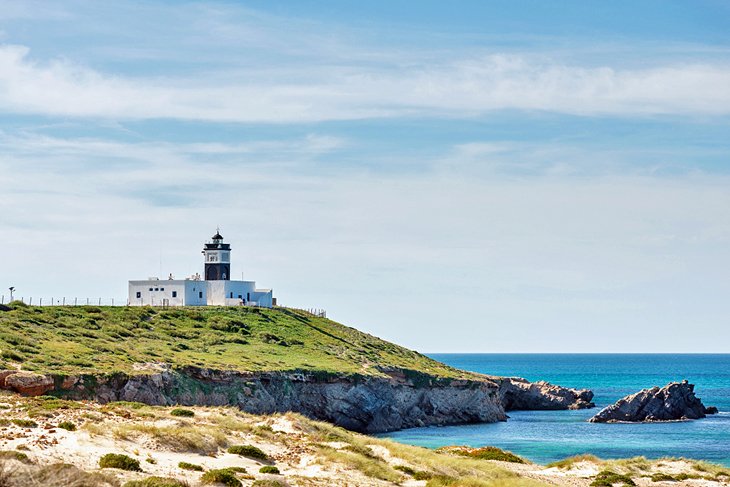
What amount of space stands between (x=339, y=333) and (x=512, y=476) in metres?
81.7

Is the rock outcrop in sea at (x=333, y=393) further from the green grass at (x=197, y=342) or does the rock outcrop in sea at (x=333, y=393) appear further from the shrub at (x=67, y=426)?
the shrub at (x=67, y=426)

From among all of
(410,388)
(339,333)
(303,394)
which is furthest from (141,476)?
(339,333)

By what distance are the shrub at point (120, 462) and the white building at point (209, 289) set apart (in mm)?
93331

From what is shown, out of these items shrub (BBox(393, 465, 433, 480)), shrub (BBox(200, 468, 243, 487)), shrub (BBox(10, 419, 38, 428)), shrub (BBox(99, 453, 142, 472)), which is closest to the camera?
shrub (BBox(99, 453, 142, 472))

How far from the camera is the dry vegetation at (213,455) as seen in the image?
30.2 metres

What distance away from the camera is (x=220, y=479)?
104 ft

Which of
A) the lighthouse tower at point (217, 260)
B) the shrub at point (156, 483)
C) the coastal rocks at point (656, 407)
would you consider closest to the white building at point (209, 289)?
the lighthouse tower at point (217, 260)

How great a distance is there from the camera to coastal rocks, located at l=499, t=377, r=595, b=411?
125 metres

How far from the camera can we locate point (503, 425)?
334 ft

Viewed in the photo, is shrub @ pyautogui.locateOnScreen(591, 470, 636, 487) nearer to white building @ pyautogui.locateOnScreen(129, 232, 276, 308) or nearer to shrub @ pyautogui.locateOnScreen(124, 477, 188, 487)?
shrub @ pyautogui.locateOnScreen(124, 477, 188, 487)

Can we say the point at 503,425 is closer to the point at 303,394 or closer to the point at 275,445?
the point at 303,394

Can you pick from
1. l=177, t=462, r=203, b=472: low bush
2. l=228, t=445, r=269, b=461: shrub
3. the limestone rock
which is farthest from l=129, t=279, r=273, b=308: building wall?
l=177, t=462, r=203, b=472: low bush

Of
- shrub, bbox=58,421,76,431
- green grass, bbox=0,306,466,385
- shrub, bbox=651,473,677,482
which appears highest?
green grass, bbox=0,306,466,385

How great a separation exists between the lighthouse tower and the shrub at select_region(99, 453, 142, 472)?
330 ft
